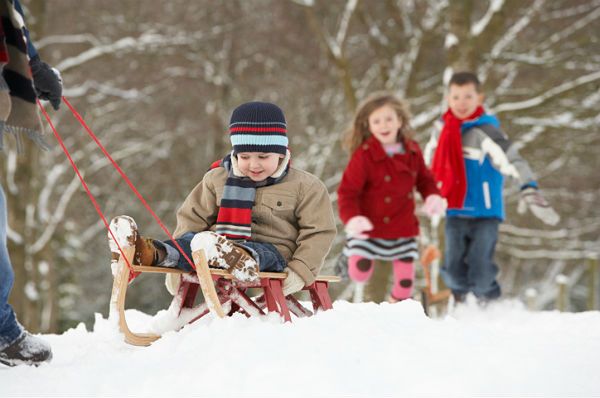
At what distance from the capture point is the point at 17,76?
9.76ft

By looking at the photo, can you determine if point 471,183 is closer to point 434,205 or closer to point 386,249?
point 434,205

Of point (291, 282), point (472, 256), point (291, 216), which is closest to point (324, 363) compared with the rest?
point (291, 282)

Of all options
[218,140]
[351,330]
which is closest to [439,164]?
[351,330]

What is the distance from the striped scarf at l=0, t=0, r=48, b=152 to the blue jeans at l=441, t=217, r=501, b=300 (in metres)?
3.19

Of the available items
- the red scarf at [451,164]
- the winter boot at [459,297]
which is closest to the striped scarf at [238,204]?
the red scarf at [451,164]

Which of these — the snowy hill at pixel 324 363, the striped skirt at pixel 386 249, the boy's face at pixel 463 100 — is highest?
the boy's face at pixel 463 100

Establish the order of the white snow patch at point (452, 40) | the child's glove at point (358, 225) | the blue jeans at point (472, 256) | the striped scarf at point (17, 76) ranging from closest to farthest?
the striped scarf at point (17, 76) < the child's glove at point (358, 225) < the blue jeans at point (472, 256) < the white snow patch at point (452, 40)

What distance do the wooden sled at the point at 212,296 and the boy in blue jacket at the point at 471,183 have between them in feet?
6.50

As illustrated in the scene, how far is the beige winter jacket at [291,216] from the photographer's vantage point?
10.6 feet

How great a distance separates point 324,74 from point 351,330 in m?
10.1

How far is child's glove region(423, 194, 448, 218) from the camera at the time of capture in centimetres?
479

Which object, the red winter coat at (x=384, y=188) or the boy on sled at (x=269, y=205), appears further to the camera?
the red winter coat at (x=384, y=188)

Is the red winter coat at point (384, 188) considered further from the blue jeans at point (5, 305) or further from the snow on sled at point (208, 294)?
the blue jeans at point (5, 305)

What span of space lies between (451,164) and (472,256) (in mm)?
697
